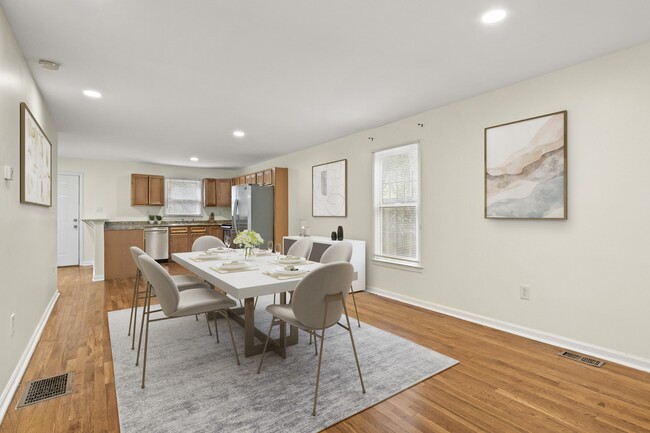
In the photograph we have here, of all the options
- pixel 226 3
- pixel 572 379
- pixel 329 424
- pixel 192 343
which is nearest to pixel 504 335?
pixel 572 379

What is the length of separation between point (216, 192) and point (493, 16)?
26.2 feet

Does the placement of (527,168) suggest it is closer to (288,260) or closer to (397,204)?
(397,204)

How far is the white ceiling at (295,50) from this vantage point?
2.10 metres

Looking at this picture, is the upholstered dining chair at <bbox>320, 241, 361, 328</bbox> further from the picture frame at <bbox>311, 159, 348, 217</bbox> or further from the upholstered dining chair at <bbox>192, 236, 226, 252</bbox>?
the picture frame at <bbox>311, 159, 348, 217</bbox>

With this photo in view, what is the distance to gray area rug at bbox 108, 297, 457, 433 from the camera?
1.88 m

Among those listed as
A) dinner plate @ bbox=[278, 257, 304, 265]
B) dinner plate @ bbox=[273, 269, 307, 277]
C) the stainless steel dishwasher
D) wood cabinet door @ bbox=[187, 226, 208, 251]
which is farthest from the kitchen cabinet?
dinner plate @ bbox=[273, 269, 307, 277]

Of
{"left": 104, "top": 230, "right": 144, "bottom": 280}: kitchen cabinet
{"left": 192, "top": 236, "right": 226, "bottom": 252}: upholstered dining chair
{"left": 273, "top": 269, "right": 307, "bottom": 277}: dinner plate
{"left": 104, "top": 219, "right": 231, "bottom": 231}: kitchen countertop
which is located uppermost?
{"left": 104, "top": 219, "right": 231, "bottom": 231}: kitchen countertop

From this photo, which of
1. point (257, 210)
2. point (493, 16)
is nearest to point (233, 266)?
point (493, 16)

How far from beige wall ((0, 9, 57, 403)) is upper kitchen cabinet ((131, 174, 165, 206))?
5006mm

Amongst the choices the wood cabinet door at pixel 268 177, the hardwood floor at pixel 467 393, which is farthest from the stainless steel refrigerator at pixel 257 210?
the hardwood floor at pixel 467 393

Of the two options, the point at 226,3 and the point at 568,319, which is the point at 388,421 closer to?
the point at 568,319

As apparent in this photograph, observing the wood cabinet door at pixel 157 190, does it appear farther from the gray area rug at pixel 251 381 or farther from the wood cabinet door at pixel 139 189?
the gray area rug at pixel 251 381

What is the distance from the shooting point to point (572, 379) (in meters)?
2.38

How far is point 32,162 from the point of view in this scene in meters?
2.87
